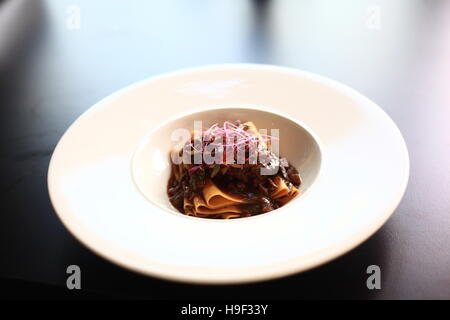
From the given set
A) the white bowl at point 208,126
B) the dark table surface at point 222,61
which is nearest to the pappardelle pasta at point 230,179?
the white bowl at point 208,126

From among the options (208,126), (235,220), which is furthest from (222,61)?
(235,220)

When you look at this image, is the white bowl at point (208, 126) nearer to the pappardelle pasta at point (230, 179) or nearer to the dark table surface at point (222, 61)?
the pappardelle pasta at point (230, 179)

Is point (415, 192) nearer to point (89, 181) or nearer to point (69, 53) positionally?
point (89, 181)

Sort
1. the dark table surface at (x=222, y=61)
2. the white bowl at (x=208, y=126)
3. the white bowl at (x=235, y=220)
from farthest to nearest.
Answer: the white bowl at (x=208, y=126) → the dark table surface at (x=222, y=61) → the white bowl at (x=235, y=220)

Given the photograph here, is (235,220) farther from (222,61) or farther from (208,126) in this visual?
(222,61)
